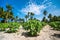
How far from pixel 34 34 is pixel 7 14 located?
44782mm

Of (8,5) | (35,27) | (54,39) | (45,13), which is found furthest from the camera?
(45,13)

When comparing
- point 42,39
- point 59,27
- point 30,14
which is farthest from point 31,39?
point 30,14

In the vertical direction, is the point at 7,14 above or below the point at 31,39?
above

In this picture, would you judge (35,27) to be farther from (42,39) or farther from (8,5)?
(8,5)

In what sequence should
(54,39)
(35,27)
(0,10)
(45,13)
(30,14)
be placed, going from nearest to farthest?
(54,39)
(35,27)
(0,10)
(30,14)
(45,13)

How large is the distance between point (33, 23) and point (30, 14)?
80.6m

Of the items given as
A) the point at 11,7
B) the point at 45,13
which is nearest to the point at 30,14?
the point at 45,13

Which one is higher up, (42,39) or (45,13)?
(45,13)

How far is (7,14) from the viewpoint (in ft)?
194

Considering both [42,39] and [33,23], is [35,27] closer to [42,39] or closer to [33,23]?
[33,23]

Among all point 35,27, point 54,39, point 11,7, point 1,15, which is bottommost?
point 54,39

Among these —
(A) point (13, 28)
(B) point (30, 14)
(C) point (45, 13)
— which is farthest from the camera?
(C) point (45, 13)

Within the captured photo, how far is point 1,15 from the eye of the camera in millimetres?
53656

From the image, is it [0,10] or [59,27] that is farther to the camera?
[0,10]
